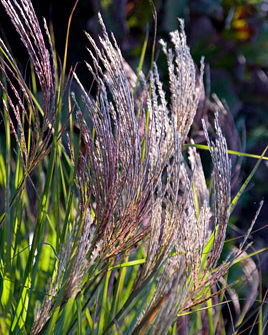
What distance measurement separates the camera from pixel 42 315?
611 mm

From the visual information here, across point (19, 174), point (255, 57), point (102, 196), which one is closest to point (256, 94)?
point (255, 57)

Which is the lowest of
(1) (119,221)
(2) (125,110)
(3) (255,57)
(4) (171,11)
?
(1) (119,221)

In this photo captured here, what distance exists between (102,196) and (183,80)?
0.71 feet

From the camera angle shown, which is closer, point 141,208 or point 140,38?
point 141,208

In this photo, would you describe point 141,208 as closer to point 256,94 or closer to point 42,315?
point 42,315

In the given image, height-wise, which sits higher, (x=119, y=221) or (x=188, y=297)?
(x=119, y=221)

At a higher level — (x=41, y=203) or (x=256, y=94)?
(x=256, y=94)

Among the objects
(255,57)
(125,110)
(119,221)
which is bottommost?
(119,221)

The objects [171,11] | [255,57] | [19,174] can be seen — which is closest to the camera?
[19,174]

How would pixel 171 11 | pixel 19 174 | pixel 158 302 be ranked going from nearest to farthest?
pixel 158 302
pixel 19 174
pixel 171 11

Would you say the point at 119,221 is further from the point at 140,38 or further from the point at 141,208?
the point at 140,38

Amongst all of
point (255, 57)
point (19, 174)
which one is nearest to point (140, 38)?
point (255, 57)

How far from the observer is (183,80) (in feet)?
2.35

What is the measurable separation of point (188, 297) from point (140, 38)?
2108 mm
